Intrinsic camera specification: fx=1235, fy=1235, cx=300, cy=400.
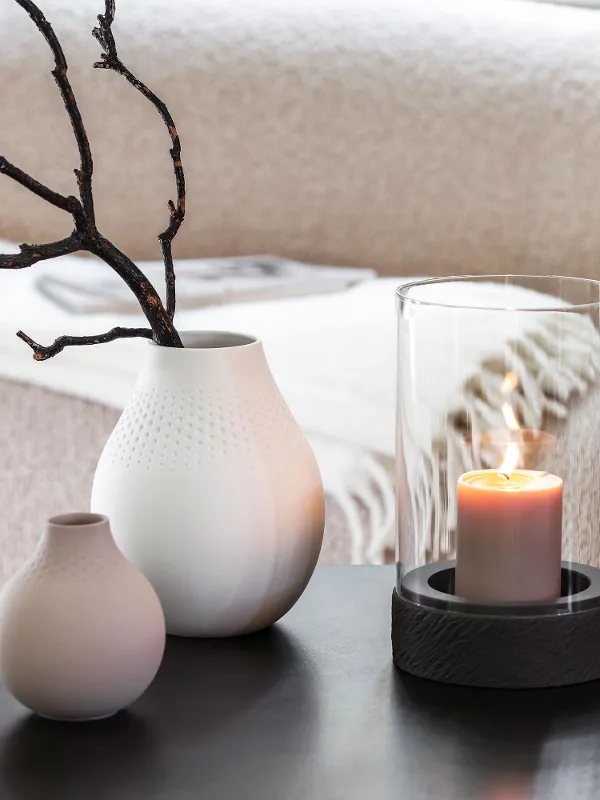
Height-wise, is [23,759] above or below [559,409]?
below

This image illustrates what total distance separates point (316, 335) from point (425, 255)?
144 millimetres

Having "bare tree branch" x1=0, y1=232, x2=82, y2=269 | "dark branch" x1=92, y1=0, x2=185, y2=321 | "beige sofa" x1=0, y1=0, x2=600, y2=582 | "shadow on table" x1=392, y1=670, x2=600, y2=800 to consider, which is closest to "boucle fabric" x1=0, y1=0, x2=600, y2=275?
"beige sofa" x1=0, y1=0, x2=600, y2=582

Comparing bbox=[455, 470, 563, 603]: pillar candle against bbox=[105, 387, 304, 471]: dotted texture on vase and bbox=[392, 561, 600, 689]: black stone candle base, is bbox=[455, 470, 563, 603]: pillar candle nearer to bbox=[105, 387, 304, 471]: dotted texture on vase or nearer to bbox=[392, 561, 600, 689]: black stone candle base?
bbox=[392, 561, 600, 689]: black stone candle base

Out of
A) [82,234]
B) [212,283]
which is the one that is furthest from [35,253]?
[212,283]

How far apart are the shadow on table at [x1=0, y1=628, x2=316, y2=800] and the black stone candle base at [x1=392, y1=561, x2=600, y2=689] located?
7cm

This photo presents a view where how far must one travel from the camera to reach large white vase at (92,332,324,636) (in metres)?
0.72

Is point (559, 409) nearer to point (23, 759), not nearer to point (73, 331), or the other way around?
point (23, 759)

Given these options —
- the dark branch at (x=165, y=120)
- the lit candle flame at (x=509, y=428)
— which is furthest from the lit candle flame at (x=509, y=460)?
the dark branch at (x=165, y=120)

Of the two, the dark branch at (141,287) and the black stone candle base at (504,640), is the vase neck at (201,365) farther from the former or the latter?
the black stone candle base at (504,640)

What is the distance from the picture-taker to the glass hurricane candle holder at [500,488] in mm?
672

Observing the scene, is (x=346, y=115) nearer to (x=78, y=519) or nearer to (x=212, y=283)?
(x=212, y=283)

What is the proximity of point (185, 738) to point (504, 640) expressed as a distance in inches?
7.0

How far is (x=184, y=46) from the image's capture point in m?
1.27

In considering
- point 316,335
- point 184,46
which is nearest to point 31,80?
point 184,46
